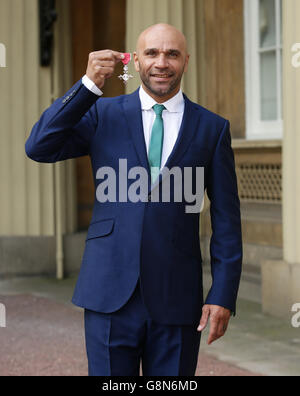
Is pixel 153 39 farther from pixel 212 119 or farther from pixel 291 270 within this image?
pixel 291 270

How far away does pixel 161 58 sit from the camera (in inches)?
100

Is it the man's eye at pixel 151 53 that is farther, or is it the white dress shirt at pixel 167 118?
the white dress shirt at pixel 167 118

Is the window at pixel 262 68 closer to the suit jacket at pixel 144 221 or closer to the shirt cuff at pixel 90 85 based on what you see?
the suit jacket at pixel 144 221

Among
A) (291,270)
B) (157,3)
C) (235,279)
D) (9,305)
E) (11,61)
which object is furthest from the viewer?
(11,61)

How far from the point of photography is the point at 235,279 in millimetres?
2734

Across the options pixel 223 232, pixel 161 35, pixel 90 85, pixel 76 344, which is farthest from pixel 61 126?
pixel 76 344

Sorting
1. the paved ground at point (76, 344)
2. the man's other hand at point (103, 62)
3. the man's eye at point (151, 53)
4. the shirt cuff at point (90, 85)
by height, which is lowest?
the paved ground at point (76, 344)

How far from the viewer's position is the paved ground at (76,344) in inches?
204

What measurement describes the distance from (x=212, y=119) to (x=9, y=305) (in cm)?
518

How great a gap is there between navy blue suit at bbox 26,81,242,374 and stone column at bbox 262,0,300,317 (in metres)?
3.83

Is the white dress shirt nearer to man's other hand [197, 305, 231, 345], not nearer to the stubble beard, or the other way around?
the stubble beard

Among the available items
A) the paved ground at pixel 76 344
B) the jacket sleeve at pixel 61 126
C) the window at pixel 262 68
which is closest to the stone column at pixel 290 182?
the paved ground at pixel 76 344

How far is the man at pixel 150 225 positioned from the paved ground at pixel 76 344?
2481mm

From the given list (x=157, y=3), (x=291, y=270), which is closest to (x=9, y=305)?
(x=291, y=270)
